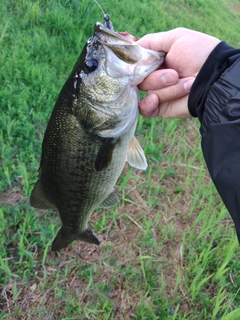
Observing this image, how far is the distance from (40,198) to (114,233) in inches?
34.9

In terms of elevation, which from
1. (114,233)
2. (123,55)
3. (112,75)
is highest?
(123,55)

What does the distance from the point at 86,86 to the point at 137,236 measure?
1.44 meters

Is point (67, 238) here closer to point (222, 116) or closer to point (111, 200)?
point (111, 200)

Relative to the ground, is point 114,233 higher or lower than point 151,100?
lower

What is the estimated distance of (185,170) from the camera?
3.18 metres

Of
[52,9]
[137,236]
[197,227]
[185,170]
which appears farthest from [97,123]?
[52,9]

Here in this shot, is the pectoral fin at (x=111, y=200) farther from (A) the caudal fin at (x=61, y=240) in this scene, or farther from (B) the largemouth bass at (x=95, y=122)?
(A) the caudal fin at (x=61, y=240)

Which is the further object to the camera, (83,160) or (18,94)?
(18,94)

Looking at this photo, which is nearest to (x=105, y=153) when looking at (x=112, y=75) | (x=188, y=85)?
(x=112, y=75)

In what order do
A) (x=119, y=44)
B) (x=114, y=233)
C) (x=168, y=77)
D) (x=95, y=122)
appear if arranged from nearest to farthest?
(x=119, y=44) → (x=95, y=122) → (x=168, y=77) → (x=114, y=233)

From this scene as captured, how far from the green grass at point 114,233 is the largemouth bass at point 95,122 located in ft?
2.20

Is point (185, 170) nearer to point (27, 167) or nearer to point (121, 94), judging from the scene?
point (27, 167)

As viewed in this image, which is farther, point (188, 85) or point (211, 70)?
point (188, 85)

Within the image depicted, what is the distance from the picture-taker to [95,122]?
157cm
